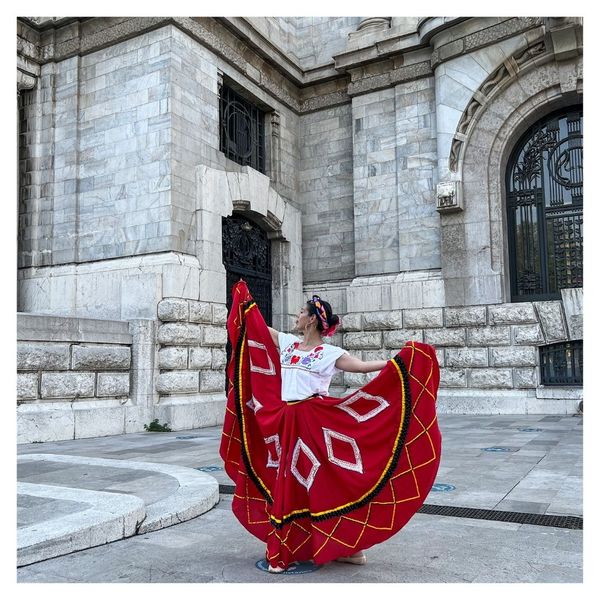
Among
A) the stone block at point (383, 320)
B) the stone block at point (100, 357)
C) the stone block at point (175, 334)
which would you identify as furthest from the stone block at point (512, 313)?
the stone block at point (100, 357)

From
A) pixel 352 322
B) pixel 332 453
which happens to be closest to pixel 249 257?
pixel 352 322

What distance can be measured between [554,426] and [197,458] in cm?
619

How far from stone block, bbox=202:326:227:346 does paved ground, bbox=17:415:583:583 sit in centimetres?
430

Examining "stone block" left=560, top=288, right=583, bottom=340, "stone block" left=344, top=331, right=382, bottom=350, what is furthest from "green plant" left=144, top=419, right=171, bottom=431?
"stone block" left=560, top=288, right=583, bottom=340

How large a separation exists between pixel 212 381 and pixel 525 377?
20.3 feet

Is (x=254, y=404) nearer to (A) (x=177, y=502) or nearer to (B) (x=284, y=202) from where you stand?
(A) (x=177, y=502)

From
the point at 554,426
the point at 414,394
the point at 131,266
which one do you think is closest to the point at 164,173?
the point at 131,266

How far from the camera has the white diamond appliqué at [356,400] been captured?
3.92m

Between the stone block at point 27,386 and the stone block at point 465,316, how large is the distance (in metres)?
8.22

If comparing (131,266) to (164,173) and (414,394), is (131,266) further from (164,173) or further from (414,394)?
(414,394)

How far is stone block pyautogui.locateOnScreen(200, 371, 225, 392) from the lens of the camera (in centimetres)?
1205

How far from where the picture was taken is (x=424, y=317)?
14.0 meters

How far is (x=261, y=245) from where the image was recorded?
1513cm

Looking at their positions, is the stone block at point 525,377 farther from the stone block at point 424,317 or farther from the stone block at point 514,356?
the stone block at point 424,317
